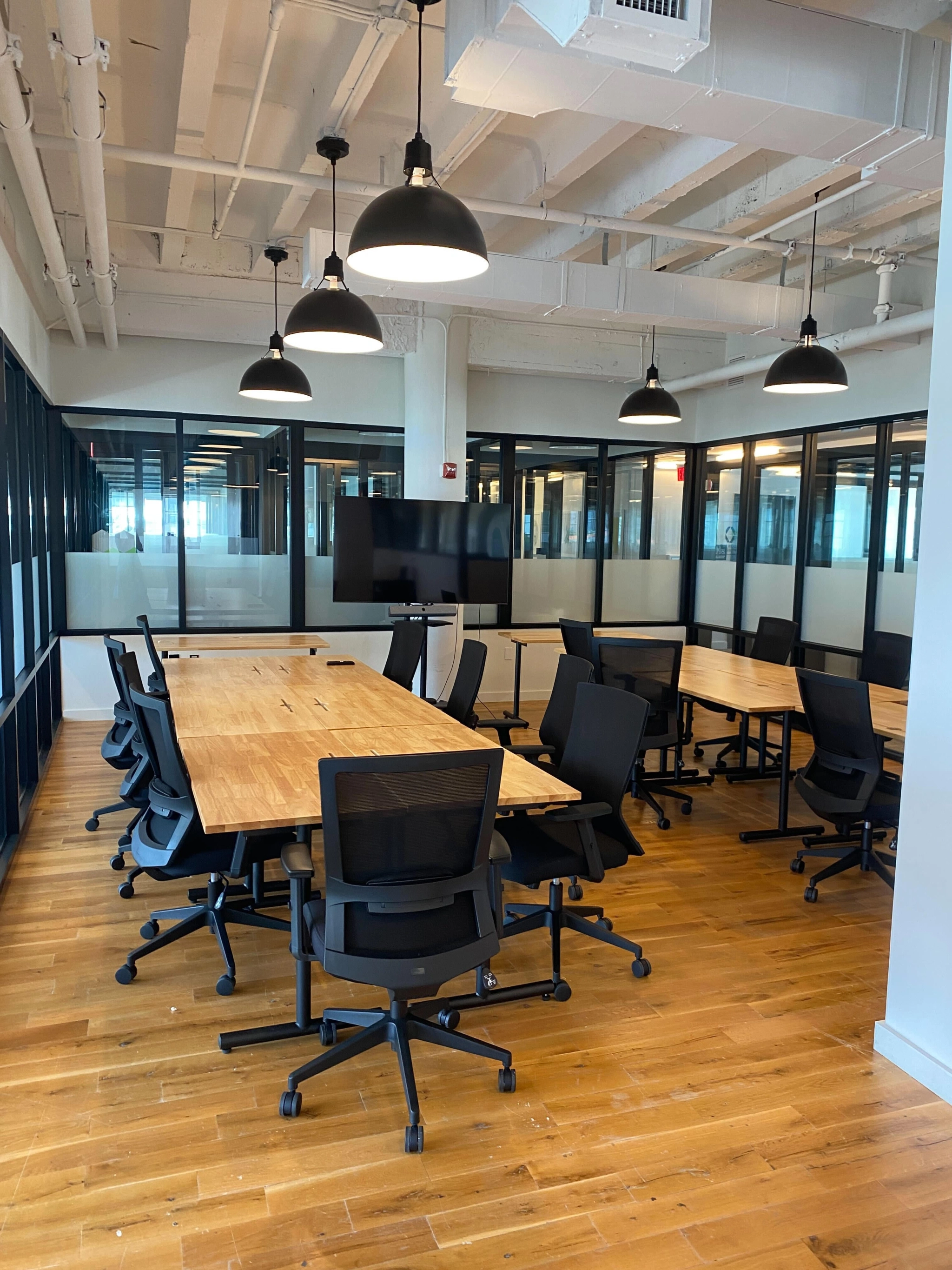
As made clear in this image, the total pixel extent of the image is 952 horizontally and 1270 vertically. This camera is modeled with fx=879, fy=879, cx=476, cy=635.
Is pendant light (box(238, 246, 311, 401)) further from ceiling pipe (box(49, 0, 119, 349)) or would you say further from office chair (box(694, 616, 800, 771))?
office chair (box(694, 616, 800, 771))

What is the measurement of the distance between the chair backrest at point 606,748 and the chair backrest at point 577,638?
2.07 m

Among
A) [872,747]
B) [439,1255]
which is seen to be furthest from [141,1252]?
[872,747]

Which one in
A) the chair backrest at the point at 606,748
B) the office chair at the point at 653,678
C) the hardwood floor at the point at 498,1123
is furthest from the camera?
the office chair at the point at 653,678

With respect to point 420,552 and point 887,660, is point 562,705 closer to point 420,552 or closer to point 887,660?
point 887,660

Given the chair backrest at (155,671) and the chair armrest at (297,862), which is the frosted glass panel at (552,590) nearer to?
the chair backrest at (155,671)

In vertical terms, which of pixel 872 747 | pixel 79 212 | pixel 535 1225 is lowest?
pixel 535 1225

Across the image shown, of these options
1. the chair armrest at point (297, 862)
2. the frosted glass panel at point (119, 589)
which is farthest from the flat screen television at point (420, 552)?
the chair armrest at point (297, 862)

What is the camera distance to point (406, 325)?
733cm

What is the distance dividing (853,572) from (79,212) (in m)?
6.11

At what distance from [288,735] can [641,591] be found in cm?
602

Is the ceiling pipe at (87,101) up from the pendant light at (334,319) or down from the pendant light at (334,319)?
up

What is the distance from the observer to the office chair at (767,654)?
6.28 metres

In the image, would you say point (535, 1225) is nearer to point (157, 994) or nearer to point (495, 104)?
point (157, 994)

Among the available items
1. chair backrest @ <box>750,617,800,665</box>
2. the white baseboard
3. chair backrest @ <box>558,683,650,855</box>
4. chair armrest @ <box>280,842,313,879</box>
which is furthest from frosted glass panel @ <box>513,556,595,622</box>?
chair armrest @ <box>280,842,313,879</box>
